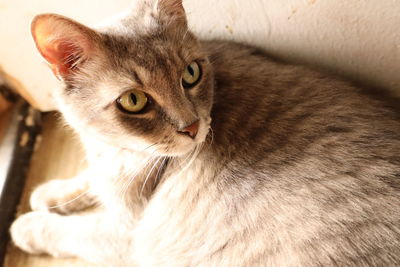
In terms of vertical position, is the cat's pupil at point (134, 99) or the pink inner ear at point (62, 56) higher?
the pink inner ear at point (62, 56)

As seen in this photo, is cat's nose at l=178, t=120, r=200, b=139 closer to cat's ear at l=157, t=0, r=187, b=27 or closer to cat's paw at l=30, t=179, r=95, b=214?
cat's ear at l=157, t=0, r=187, b=27

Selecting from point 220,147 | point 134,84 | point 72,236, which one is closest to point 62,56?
point 134,84

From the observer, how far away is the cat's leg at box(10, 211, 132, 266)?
1268 mm

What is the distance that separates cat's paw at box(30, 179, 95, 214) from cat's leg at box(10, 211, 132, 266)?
0.14 feet

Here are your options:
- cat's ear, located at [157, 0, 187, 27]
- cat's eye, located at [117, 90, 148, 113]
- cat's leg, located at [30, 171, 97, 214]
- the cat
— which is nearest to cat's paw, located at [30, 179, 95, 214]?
cat's leg, located at [30, 171, 97, 214]

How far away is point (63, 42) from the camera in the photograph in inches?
35.4

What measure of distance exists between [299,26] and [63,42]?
0.67 m

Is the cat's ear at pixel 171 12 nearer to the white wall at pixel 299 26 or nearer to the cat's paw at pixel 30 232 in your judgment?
the white wall at pixel 299 26

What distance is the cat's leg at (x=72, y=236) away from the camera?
4.16 feet

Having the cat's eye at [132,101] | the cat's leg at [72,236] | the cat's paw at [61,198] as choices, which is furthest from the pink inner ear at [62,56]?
the cat's paw at [61,198]

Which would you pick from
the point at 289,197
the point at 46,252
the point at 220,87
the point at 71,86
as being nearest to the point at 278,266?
the point at 289,197

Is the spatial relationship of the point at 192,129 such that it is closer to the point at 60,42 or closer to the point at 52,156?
the point at 60,42

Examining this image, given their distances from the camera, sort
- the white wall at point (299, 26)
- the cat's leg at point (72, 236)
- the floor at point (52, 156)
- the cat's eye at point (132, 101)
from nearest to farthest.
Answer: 1. the cat's eye at point (132, 101)
2. the white wall at point (299, 26)
3. the cat's leg at point (72, 236)
4. the floor at point (52, 156)

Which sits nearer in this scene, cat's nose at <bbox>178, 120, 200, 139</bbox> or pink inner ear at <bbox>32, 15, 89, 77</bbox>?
pink inner ear at <bbox>32, 15, 89, 77</bbox>
